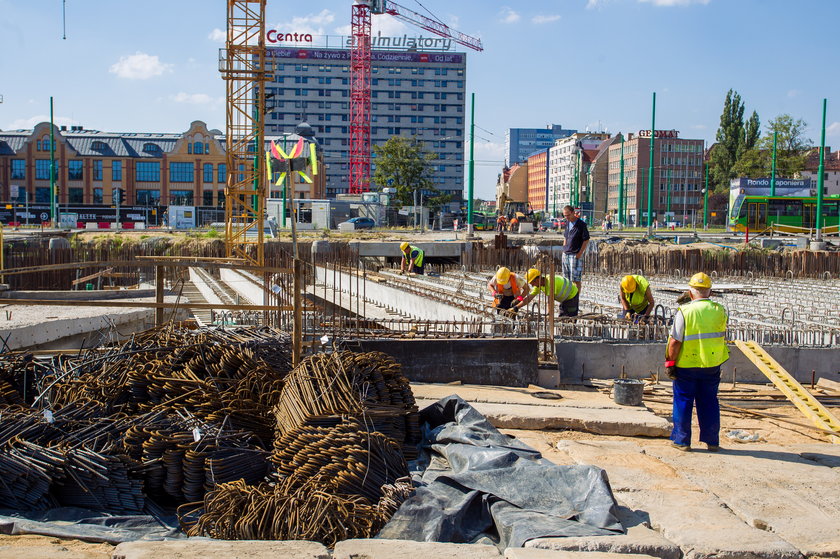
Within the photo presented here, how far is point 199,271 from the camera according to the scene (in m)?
21.4

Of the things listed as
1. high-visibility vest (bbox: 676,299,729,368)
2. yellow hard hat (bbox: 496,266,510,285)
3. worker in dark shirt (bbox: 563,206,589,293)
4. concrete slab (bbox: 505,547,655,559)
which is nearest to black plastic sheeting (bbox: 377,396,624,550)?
concrete slab (bbox: 505,547,655,559)

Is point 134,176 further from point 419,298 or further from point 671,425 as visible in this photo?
point 671,425

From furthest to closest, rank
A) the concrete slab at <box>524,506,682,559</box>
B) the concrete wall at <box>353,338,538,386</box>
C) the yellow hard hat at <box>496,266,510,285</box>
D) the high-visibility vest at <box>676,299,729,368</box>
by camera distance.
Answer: the yellow hard hat at <box>496,266,510,285</box> → the concrete wall at <box>353,338,538,386</box> → the high-visibility vest at <box>676,299,729,368</box> → the concrete slab at <box>524,506,682,559</box>

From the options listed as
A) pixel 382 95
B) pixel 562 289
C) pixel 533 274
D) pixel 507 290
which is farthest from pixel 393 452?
pixel 382 95

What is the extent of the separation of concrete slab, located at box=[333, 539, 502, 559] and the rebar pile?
4.24ft

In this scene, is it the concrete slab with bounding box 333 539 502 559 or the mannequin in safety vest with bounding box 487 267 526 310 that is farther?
the mannequin in safety vest with bounding box 487 267 526 310

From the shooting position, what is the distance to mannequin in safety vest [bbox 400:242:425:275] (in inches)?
737

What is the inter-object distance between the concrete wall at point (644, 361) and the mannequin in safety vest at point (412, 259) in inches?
378

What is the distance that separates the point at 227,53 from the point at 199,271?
257 inches

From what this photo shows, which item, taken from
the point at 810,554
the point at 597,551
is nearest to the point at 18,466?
the point at 597,551

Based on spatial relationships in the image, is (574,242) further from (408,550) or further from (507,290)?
(408,550)

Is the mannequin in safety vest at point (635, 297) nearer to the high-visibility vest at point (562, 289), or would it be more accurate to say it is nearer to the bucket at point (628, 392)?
the high-visibility vest at point (562, 289)

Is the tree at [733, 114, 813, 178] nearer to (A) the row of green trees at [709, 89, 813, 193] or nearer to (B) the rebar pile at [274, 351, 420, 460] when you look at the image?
(A) the row of green trees at [709, 89, 813, 193]

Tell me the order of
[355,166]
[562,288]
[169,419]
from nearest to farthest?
1. [169,419]
2. [562,288]
3. [355,166]
